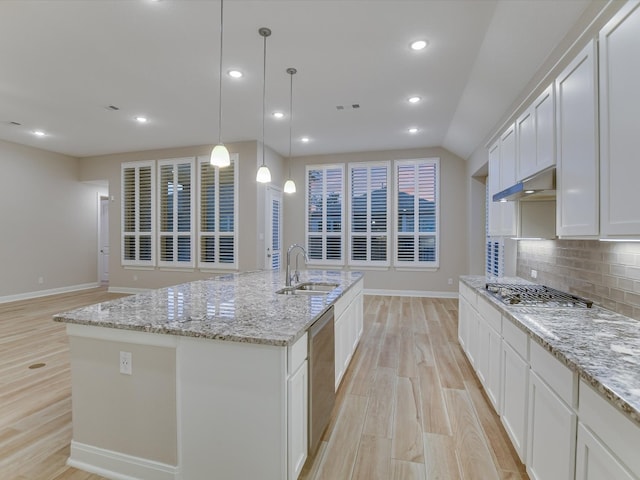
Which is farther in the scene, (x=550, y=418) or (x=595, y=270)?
(x=595, y=270)

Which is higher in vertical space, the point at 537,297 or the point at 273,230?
the point at 273,230

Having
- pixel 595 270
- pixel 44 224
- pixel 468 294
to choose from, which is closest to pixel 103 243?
pixel 44 224

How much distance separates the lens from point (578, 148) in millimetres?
1777

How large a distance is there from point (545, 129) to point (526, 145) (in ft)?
1.15

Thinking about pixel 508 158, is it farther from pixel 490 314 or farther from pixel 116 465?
pixel 116 465

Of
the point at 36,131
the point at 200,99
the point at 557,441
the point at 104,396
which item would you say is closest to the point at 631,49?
the point at 557,441

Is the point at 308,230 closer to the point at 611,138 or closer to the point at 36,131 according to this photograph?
the point at 36,131

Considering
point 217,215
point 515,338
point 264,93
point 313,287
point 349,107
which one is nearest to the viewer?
point 515,338

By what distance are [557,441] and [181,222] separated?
6.78 metres

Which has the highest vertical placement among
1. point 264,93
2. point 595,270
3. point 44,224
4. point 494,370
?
point 264,93

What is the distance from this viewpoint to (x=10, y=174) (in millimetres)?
6137

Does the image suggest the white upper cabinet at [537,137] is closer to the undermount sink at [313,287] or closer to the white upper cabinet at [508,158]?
the white upper cabinet at [508,158]

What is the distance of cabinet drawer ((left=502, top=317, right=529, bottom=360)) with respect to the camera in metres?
1.73

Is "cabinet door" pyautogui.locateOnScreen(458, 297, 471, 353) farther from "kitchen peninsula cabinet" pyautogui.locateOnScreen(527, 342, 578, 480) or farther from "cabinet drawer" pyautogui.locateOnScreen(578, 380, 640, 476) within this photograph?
"cabinet drawer" pyautogui.locateOnScreen(578, 380, 640, 476)
